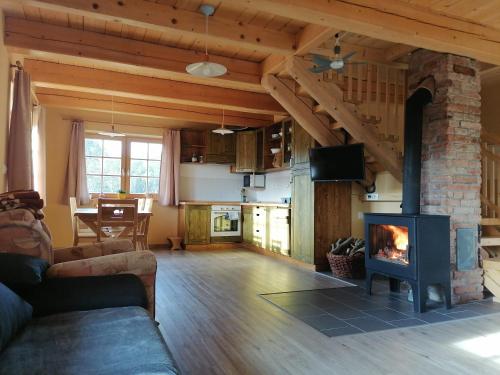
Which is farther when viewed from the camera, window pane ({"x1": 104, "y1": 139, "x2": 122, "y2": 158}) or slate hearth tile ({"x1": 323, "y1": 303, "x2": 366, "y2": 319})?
window pane ({"x1": 104, "y1": 139, "x2": 122, "y2": 158})

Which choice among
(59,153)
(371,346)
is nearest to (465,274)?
(371,346)

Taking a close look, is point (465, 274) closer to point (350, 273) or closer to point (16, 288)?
point (350, 273)

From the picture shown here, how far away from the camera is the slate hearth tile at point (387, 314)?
121 inches

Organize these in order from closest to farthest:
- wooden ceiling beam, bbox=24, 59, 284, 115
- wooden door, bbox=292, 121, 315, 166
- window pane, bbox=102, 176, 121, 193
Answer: wooden ceiling beam, bbox=24, 59, 284, 115 < wooden door, bbox=292, 121, 315, 166 < window pane, bbox=102, 176, 121, 193

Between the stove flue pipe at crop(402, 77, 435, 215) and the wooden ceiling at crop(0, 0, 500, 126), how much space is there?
0.46 m

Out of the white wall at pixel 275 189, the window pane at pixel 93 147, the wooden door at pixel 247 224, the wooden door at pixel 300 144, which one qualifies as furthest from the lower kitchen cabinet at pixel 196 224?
the wooden door at pixel 300 144

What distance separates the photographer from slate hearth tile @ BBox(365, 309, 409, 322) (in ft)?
10.0

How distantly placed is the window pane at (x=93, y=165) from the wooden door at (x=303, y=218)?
3.82 m

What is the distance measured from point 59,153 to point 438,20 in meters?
6.17

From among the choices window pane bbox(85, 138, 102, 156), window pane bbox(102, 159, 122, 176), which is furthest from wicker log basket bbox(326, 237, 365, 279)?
window pane bbox(85, 138, 102, 156)

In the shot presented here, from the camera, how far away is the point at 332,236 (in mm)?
5207

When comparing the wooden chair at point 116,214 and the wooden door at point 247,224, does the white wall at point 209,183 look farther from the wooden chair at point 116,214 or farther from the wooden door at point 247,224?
the wooden chair at point 116,214

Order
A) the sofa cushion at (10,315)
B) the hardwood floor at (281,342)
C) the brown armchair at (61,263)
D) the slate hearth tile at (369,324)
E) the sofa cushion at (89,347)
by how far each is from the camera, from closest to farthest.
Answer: the sofa cushion at (89,347) → the sofa cushion at (10,315) → the brown armchair at (61,263) → the hardwood floor at (281,342) → the slate hearth tile at (369,324)

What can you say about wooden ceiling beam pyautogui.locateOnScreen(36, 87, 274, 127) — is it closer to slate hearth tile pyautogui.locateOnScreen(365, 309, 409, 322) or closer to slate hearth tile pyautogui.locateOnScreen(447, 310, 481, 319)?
slate hearth tile pyautogui.locateOnScreen(365, 309, 409, 322)
